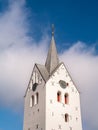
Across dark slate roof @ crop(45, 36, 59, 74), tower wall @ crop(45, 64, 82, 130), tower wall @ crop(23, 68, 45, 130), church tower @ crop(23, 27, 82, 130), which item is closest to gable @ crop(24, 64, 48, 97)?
church tower @ crop(23, 27, 82, 130)

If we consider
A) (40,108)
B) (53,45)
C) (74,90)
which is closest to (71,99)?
(74,90)

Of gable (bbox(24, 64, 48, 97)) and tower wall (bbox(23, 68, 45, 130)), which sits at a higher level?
gable (bbox(24, 64, 48, 97))

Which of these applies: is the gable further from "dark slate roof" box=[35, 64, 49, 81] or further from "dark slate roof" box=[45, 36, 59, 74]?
"dark slate roof" box=[45, 36, 59, 74]

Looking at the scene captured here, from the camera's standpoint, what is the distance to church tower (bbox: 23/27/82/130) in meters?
39.6

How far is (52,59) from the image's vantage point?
157 ft

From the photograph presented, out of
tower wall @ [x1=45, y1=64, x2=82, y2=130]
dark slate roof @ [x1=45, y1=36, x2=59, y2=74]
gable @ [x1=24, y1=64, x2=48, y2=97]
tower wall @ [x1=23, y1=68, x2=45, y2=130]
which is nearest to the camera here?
tower wall @ [x1=45, y1=64, x2=82, y2=130]

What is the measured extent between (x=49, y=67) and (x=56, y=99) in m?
6.77

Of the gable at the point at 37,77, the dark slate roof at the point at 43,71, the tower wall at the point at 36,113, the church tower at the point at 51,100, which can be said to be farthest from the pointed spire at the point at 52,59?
the tower wall at the point at 36,113

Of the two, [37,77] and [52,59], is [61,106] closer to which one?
[37,77]

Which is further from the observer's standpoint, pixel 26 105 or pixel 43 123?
pixel 26 105

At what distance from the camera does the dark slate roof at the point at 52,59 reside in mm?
46281

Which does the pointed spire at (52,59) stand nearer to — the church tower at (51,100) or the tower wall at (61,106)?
the church tower at (51,100)

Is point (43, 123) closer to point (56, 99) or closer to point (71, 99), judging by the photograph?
point (56, 99)

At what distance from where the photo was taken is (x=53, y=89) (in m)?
42.1
